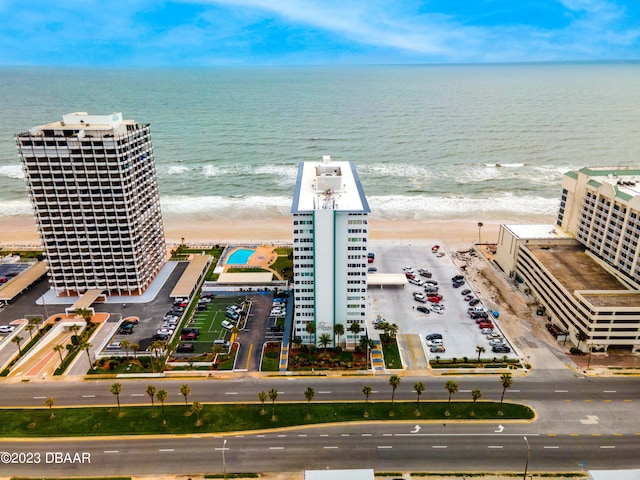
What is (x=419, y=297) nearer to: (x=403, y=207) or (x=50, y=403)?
(x=50, y=403)

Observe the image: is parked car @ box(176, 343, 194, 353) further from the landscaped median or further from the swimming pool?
the swimming pool

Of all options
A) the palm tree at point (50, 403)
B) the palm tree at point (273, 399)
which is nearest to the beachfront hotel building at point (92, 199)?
the palm tree at point (50, 403)

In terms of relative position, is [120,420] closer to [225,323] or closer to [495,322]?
[225,323]

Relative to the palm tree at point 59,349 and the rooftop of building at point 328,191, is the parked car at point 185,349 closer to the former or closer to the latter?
the palm tree at point 59,349

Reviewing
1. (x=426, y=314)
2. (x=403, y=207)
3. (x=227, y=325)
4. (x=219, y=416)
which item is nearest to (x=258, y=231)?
(x=403, y=207)

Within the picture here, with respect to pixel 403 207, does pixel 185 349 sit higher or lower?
lower

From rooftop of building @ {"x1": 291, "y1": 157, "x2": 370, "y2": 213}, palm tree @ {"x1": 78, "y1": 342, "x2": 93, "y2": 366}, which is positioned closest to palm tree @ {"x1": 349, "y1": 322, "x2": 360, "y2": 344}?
rooftop of building @ {"x1": 291, "y1": 157, "x2": 370, "y2": 213}
